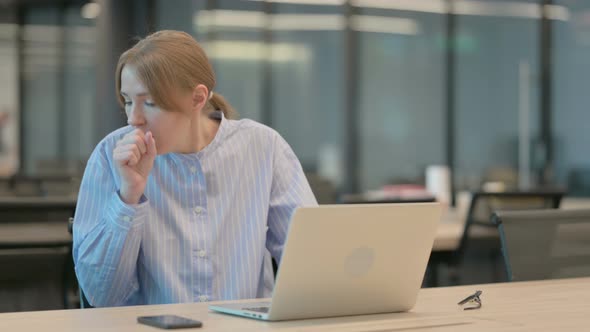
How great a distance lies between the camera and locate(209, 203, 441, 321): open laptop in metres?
1.67

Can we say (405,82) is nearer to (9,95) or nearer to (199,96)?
(9,95)

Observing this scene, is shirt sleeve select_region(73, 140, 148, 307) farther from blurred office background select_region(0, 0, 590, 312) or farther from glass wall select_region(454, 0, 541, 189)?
glass wall select_region(454, 0, 541, 189)

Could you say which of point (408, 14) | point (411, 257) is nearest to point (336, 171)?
point (408, 14)

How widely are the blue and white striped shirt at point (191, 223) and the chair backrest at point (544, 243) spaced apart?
0.52 metres

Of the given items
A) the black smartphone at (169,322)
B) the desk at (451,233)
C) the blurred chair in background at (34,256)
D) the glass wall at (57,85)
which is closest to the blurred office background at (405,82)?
the glass wall at (57,85)

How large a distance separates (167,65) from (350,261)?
70 cm

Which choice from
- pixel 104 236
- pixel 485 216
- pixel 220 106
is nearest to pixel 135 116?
pixel 104 236

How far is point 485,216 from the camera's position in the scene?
478 cm

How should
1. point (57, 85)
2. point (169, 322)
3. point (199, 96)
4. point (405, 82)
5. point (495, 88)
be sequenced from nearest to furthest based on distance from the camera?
point (169, 322)
point (199, 96)
point (495, 88)
point (405, 82)
point (57, 85)

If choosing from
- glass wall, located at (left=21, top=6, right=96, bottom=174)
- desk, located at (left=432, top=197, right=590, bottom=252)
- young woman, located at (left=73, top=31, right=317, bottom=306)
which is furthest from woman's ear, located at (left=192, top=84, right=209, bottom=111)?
glass wall, located at (left=21, top=6, right=96, bottom=174)

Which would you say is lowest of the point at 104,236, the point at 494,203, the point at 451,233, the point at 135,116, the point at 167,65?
the point at 451,233

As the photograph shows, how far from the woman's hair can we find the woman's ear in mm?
12

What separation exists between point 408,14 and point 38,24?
20.8 feet

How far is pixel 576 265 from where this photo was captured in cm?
265
